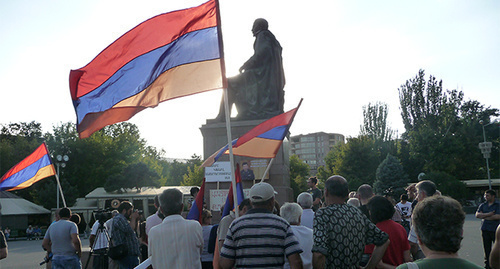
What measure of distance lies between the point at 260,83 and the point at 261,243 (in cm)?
983

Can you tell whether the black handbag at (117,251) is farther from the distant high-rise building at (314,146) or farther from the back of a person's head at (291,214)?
the distant high-rise building at (314,146)

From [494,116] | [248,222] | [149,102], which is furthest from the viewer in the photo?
[494,116]

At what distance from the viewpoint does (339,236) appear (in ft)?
13.1

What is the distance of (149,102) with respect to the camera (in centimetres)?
573

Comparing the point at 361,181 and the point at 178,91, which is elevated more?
the point at 178,91

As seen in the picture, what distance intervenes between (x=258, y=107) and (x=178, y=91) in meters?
7.53

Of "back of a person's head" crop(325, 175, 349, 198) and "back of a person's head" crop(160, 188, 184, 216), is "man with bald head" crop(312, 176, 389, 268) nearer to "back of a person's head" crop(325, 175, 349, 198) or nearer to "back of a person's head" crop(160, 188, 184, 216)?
"back of a person's head" crop(325, 175, 349, 198)

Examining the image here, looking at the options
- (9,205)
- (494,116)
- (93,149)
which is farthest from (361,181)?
(9,205)

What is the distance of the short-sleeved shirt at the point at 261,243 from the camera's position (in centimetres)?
372

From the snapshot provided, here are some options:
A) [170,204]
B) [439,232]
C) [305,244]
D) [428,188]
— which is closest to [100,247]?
[170,204]

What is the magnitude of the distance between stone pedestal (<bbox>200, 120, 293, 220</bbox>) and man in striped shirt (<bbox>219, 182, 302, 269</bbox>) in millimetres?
8055

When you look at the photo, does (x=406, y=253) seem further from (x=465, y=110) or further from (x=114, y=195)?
(x=465, y=110)

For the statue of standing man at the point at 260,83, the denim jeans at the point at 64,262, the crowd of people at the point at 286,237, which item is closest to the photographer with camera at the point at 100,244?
the denim jeans at the point at 64,262

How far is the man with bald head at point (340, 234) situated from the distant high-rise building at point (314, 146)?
166 meters
